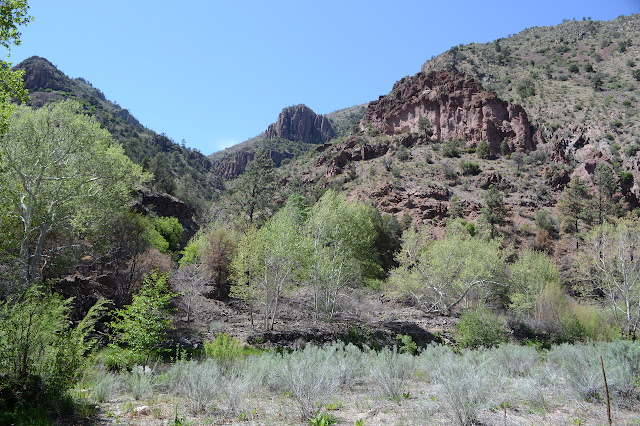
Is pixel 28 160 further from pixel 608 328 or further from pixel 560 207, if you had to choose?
pixel 560 207

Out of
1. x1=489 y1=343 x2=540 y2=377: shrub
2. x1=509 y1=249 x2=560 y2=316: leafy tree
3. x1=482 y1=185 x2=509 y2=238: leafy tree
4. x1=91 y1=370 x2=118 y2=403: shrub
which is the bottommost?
x1=509 y1=249 x2=560 y2=316: leafy tree

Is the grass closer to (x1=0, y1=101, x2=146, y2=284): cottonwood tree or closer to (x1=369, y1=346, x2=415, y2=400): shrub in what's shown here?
(x1=369, y1=346, x2=415, y2=400): shrub

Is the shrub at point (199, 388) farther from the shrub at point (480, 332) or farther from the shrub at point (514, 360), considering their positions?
the shrub at point (480, 332)

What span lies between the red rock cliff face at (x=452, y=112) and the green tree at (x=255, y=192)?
44.7m

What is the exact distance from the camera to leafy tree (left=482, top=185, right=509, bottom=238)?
46.2 meters

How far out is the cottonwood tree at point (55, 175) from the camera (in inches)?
596

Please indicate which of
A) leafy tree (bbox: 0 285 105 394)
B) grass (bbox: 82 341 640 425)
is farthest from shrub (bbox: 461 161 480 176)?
leafy tree (bbox: 0 285 105 394)

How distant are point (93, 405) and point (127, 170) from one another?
15804 millimetres

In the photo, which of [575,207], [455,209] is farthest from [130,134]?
[575,207]

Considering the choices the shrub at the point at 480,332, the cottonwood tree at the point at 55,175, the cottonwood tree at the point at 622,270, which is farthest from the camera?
the cottonwood tree at the point at 622,270

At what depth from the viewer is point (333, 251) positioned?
23109 millimetres

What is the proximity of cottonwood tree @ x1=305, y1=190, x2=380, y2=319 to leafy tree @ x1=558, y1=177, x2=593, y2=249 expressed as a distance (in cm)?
3638

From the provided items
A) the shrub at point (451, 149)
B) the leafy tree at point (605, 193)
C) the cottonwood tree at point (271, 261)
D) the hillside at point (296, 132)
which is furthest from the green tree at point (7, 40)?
the hillside at point (296, 132)

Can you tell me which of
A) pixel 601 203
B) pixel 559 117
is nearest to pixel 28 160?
pixel 601 203
